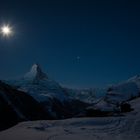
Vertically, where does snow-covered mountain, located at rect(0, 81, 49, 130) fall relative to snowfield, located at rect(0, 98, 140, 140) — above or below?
above

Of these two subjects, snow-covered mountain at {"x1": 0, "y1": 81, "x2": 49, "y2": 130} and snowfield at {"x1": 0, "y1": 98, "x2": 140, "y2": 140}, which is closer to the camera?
snowfield at {"x1": 0, "y1": 98, "x2": 140, "y2": 140}

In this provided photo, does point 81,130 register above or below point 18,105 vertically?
below

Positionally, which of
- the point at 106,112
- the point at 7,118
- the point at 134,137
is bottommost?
the point at 134,137

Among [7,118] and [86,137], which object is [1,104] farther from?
[86,137]

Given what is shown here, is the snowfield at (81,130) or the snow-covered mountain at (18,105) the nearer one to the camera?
the snowfield at (81,130)

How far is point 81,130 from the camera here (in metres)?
22.9

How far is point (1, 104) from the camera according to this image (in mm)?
100625

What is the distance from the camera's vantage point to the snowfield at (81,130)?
20.5 metres

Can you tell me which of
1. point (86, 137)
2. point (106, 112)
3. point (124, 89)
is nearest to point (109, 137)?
point (86, 137)

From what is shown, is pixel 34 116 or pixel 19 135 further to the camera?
pixel 34 116

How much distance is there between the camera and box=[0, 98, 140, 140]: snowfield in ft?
67.3

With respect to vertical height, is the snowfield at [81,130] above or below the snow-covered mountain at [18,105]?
below

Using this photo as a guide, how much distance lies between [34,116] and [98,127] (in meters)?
127

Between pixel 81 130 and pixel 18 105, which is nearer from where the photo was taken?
pixel 81 130
